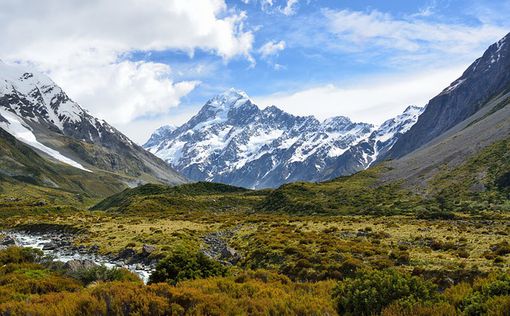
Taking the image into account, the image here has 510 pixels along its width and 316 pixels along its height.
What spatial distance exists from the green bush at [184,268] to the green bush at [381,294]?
8898mm

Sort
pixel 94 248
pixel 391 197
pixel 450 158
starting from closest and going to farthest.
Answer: pixel 94 248 < pixel 391 197 < pixel 450 158

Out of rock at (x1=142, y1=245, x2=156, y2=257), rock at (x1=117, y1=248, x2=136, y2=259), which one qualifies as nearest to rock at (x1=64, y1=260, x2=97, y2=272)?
rock at (x1=142, y1=245, x2=156, y2=257)

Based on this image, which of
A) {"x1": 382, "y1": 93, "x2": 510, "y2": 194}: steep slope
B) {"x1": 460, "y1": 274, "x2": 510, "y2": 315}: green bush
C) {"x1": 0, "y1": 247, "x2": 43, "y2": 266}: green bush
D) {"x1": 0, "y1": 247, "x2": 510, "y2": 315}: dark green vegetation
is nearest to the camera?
{"x1": 460, "y1": 274, "x2": 510, "y2": 315}: green bush

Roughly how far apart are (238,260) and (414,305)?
885 inches

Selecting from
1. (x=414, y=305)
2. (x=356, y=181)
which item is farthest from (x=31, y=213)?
(x=414, y=305)

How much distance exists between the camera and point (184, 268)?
70.0 feet

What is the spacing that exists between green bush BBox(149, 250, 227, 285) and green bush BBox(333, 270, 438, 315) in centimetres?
890

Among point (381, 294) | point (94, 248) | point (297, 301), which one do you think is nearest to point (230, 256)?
point (94, 248)

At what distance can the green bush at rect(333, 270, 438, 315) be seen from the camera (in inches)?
503

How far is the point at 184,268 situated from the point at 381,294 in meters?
11.1

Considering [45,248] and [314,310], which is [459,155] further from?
[314,310]

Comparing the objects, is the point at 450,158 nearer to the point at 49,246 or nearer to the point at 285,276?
the point at 49,246

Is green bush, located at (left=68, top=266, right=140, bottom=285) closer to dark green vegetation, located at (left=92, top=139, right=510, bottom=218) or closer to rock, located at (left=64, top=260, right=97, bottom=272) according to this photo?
rock, located at (left=64, top=260, right=97, bottom=272)

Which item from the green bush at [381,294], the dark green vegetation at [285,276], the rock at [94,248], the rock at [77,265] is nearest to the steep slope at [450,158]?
the dark green vegetation at [285,276]
